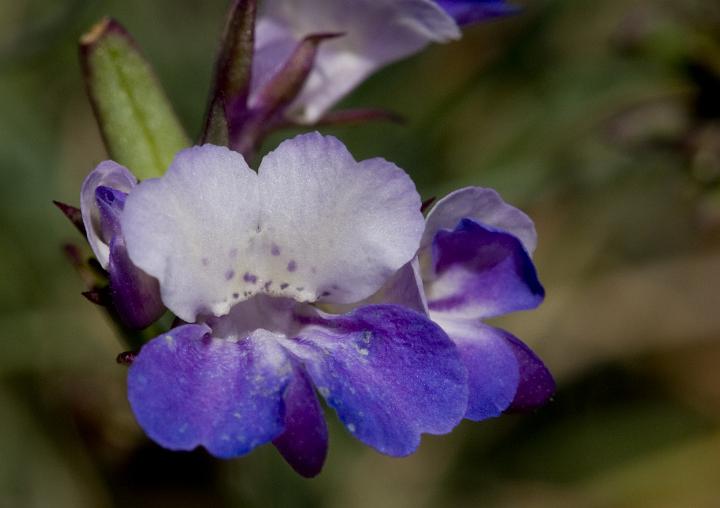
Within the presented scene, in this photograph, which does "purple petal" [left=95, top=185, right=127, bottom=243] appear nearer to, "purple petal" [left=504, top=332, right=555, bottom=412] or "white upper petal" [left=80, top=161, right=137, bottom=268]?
"white upper petal" [left=80, top=161, right=137, bottom=268]

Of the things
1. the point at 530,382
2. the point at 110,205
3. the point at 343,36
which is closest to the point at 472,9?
the point at 343,36

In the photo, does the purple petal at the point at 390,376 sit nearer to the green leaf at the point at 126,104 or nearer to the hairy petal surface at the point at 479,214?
the hairy petal surface at the point at 479,214

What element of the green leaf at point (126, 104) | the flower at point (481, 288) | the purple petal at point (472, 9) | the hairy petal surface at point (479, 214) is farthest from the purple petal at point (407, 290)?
the purple petal at point (472, 9)

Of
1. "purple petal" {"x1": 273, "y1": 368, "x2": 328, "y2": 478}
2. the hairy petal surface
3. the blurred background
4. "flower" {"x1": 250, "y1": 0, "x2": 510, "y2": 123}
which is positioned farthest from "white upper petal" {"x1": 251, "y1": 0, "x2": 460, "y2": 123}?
the blurred background

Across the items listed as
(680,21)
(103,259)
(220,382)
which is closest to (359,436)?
(220,382)

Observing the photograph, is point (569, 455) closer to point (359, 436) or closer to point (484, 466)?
point (484, 466)

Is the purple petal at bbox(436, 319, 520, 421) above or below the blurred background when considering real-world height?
above

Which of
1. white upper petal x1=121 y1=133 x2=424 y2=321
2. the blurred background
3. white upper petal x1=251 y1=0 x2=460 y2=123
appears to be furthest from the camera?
the blurred background

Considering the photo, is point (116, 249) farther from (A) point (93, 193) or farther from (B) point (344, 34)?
(B) point (344, 34)
